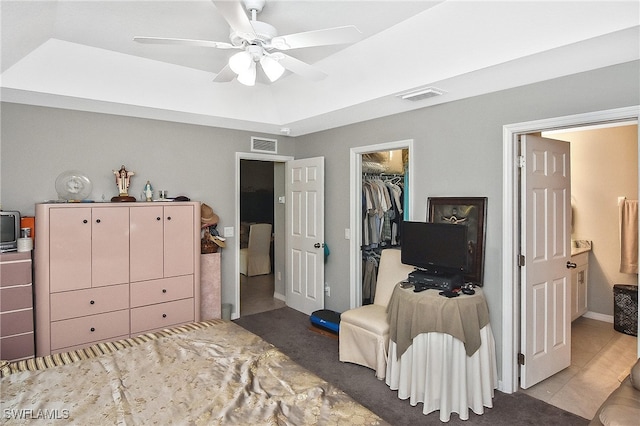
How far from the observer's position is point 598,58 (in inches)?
87.7

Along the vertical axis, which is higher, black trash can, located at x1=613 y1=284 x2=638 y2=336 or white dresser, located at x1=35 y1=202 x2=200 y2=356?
white dresser, located at x1=35 y1=202 x2=200 y2=356

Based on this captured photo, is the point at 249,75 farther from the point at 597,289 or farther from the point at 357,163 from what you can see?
the point at 597,289

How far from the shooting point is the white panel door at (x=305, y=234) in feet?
14.8

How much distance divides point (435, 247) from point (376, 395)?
50.4 inches

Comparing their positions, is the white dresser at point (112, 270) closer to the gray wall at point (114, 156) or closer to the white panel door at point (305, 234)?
the gray wall at point (114, 156)

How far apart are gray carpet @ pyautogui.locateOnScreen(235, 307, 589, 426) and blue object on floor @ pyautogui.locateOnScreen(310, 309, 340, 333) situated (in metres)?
0.12

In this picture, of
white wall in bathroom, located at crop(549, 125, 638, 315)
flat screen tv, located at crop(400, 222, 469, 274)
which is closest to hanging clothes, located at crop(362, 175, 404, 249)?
flat screen tv, located at crop(400, 222, 469, 274)

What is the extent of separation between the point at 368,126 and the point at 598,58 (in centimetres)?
215

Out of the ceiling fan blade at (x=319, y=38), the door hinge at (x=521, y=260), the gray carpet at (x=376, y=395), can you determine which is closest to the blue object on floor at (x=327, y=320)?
the gray carpet at (x=376, y=395)

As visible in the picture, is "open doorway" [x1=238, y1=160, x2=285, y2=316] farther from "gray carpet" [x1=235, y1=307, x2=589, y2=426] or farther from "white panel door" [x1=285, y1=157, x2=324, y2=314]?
"gray carpet" [x1=235, y1=307, x2=589, y2=426]

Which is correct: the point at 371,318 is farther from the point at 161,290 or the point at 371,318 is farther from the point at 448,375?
the point at 161,290

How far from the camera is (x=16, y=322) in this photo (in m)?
2.92

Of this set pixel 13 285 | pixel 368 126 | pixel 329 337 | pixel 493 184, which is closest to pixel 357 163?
pixel 368 126

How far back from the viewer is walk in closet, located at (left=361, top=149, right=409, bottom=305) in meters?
4.52
